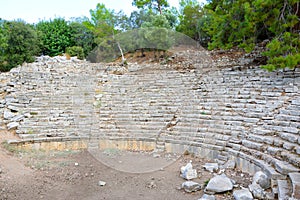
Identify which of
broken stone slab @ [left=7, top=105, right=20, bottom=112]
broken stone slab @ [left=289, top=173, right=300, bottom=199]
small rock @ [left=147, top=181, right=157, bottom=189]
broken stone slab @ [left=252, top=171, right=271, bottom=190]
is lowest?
small rock @ [left=147, top=181, right=157, bottom=189]

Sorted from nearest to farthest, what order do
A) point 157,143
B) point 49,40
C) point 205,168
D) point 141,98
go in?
point 205,168
point 157,143
point 141,98
point 49,40

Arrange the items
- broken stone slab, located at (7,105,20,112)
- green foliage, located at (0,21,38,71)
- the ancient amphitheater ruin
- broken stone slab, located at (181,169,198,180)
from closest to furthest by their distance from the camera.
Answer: broken stone slab, located at (181,169,198,180) → the ancient amphitheater ruin → broken stone slab, located at (7,105,20,112) → green foliage, located at (0,21,38,71)

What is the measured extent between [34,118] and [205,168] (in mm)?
5919

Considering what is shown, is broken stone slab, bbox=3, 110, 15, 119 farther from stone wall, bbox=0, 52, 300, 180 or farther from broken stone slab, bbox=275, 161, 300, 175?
broken stone slab, bbox=275, 161, 300, 175

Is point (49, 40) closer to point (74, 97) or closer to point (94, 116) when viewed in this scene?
point (74, 97)

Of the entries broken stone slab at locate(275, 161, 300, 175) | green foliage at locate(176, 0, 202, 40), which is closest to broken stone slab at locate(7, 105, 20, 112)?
broken stone slab at locate(275, 161, 300, 175)

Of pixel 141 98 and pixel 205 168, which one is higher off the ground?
pixel 141 98

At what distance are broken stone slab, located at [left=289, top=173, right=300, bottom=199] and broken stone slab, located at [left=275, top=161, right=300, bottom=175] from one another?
130mm

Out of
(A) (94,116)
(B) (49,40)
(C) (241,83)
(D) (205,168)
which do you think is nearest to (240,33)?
(C) (241,83)

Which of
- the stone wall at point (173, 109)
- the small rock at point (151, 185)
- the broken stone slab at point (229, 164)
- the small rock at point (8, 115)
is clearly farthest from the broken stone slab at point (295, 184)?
the small rock at point (8, 115)

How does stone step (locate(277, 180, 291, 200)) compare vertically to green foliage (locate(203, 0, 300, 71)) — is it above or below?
below

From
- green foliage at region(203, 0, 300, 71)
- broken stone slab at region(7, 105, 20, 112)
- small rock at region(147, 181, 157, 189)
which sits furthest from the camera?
broken stone slab at region(7, 105, 20, 112)

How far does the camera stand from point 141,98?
948 cm

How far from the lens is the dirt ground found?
15.7 feet
